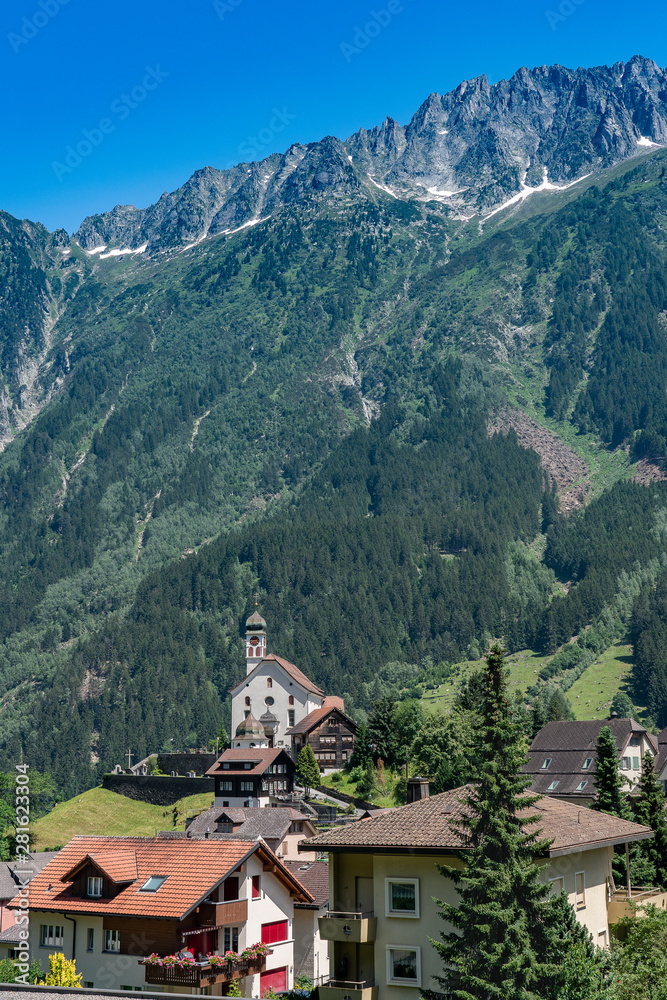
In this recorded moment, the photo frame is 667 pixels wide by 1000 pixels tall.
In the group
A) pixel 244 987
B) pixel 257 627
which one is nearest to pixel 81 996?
pixel 244 987

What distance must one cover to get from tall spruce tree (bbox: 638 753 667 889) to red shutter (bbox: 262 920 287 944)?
24.6 m

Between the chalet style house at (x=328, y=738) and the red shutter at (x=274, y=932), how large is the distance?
3573 inches

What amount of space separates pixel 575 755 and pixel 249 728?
5813 centimetres

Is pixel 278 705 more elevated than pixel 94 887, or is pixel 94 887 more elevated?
pixel 278 705

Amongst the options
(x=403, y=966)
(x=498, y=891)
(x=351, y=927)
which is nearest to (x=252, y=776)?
(x=351, y=927)

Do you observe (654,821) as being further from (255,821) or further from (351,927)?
(351,927)

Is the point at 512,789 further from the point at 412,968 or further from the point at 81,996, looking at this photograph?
the point at 81,996

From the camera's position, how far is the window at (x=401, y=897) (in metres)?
40.6

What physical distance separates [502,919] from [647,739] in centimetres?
9654

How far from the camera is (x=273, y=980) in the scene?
58656 mm

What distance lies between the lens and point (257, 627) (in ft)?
646

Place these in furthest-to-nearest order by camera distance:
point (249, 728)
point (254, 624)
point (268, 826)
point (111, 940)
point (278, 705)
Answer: point (254, 624), point (278, 705), point (249, 728), point (268, 826), point (111, 940)

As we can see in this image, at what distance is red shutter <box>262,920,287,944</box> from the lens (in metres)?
58.3

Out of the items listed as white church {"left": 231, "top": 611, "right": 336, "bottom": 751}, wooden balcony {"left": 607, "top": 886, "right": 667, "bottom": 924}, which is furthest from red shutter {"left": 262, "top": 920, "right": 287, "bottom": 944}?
white church {"left": 231, "top": 611, "right": 336, "bottom": 751}
